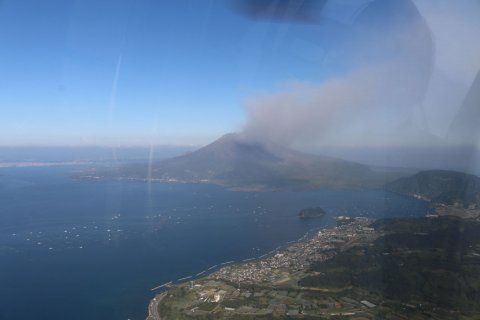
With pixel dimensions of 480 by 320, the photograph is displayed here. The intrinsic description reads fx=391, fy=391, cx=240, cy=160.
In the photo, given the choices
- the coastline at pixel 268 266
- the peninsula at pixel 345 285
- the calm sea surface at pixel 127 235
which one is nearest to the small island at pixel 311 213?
the calm sea surface at pixel 127 235

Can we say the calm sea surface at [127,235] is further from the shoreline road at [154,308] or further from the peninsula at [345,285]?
the peninsula at [345,285]

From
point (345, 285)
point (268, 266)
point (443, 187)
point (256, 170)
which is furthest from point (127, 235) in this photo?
point (256, 170)

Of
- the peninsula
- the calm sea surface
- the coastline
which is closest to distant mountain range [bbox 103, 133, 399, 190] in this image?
the calm sea surface

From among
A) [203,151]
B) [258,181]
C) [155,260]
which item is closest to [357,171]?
[258,181]

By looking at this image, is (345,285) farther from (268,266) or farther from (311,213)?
(311,213)

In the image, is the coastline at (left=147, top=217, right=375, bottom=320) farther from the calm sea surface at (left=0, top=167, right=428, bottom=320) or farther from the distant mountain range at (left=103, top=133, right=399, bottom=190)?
the distant mountain range at (left=103, top=133, right=399, bottom=190)
